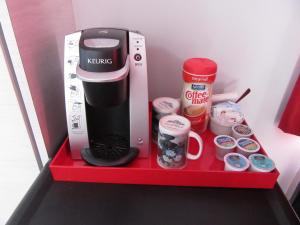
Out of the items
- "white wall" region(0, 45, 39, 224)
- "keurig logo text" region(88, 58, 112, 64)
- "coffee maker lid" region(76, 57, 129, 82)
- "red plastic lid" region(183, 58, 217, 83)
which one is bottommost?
"white wall" region(0, 45, 39, 224)

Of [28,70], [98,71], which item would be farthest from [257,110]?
[28,70]

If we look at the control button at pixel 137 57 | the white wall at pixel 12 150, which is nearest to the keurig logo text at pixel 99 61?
the control button at pixel 137 57

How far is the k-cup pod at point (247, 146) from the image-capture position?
2.07 ft

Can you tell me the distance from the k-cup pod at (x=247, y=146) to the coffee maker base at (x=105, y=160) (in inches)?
11.1

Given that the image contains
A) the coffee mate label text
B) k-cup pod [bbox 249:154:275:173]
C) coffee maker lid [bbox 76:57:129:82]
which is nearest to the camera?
coffee maker lid [bbox 76:57:129:82]

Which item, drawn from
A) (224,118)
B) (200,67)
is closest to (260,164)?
(224,118)

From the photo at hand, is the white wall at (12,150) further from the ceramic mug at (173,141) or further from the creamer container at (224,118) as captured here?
the creamer container at (224,118)

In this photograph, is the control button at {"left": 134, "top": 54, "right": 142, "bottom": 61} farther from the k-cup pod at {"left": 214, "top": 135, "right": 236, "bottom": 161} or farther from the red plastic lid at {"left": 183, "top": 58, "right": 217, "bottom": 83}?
the k-cup pod at {"left": 214, "top": 135, "right": 236, "bottom": 161}

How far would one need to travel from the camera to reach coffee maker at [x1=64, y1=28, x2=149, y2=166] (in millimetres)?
494

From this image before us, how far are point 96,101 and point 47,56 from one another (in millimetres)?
242

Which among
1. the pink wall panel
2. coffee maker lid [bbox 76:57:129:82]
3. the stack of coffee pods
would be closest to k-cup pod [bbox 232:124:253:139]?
the stack of coffee pods

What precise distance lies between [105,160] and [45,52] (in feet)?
1.10

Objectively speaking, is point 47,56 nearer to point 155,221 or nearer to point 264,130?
point 155,221

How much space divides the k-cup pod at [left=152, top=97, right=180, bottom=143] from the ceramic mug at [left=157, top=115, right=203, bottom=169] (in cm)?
7
